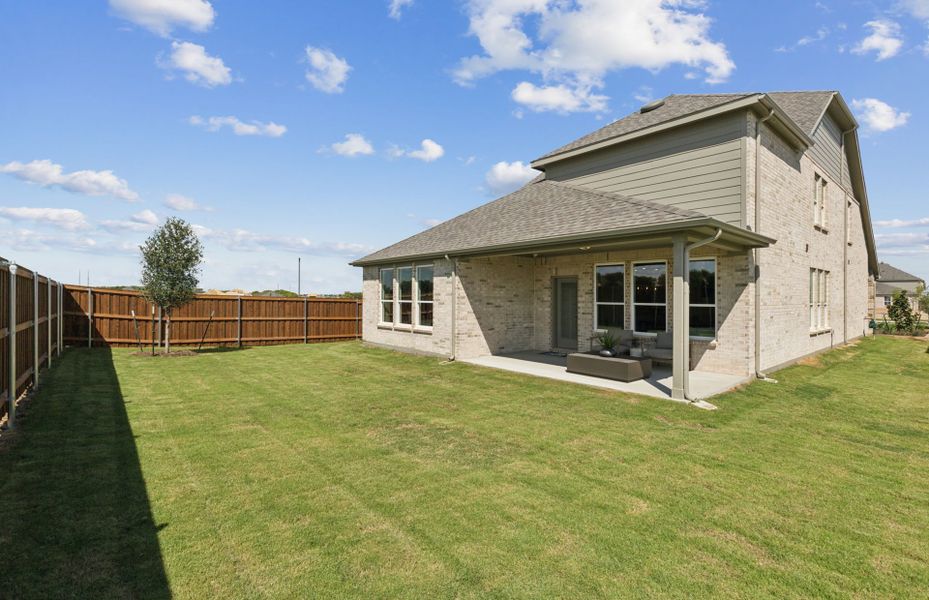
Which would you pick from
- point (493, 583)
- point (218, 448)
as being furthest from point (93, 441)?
point (493, 583)

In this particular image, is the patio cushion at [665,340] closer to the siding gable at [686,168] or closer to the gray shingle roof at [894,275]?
the siding gable at [686,168]

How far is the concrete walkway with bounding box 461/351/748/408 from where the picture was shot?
8.38 m

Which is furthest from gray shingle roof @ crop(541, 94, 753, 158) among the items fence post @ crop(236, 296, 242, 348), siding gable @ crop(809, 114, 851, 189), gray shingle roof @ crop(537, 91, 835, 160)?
fence post @ crop(236, 296, 242, 348)

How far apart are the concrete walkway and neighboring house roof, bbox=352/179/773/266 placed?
3.03m

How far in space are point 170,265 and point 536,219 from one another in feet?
38.6

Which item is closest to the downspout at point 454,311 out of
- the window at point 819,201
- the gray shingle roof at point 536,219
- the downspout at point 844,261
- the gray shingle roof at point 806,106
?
the gray shingle roof at point 536,219

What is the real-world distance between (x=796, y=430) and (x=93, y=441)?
31.7 feet

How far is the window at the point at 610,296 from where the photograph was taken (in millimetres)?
11773

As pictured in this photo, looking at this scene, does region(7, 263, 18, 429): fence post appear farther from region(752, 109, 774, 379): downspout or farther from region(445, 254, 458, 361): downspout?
region(752, 109, 774, 379): downspout

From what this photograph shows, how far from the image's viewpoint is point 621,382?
30.0ft

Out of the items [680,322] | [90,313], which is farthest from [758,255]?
[90,313]

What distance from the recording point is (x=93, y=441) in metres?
5.48

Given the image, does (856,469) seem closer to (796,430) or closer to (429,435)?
(796,430)

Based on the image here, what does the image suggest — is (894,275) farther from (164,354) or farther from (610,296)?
(164,354)
